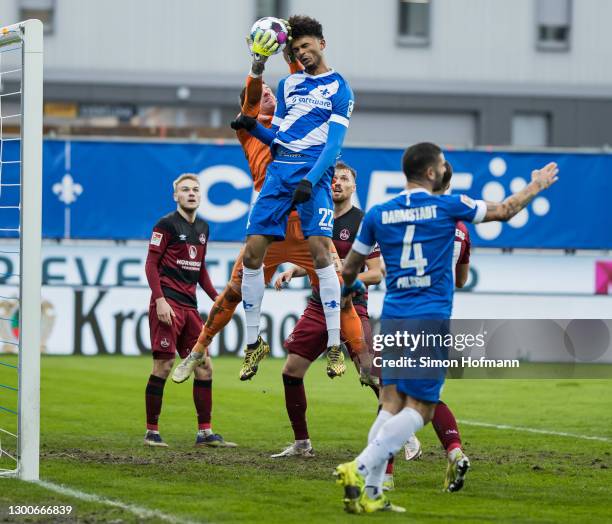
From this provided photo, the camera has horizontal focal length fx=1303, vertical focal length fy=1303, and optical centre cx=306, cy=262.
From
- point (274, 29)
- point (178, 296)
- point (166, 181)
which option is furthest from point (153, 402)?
point (166, 181)

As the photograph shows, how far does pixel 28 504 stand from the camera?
769 cm

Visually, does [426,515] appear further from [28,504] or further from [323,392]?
[323,392]

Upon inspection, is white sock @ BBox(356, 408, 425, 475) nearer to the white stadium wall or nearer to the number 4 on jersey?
the number 4 on jersey

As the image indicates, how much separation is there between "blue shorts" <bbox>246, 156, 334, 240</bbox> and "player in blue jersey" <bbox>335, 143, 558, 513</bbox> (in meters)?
1.99

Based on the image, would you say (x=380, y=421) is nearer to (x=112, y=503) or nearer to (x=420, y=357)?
(x=420, y=357)

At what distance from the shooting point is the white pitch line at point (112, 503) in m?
7.28

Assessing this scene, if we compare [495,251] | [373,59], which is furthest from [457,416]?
[373,59]

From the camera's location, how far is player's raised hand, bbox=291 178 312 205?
→ 9141 millimetres

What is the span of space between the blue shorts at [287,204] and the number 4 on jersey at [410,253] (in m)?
2.13

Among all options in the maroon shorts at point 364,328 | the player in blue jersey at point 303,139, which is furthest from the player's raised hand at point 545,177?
the maroon shorts at point 364,328

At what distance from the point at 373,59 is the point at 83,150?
52.2ft

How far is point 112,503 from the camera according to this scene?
7.80 meters

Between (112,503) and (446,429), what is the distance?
241 cm

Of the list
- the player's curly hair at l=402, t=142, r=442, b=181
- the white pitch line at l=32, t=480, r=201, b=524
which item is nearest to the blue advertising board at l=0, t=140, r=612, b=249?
the white pitch line at l=32, t=480, r=201, b=524
